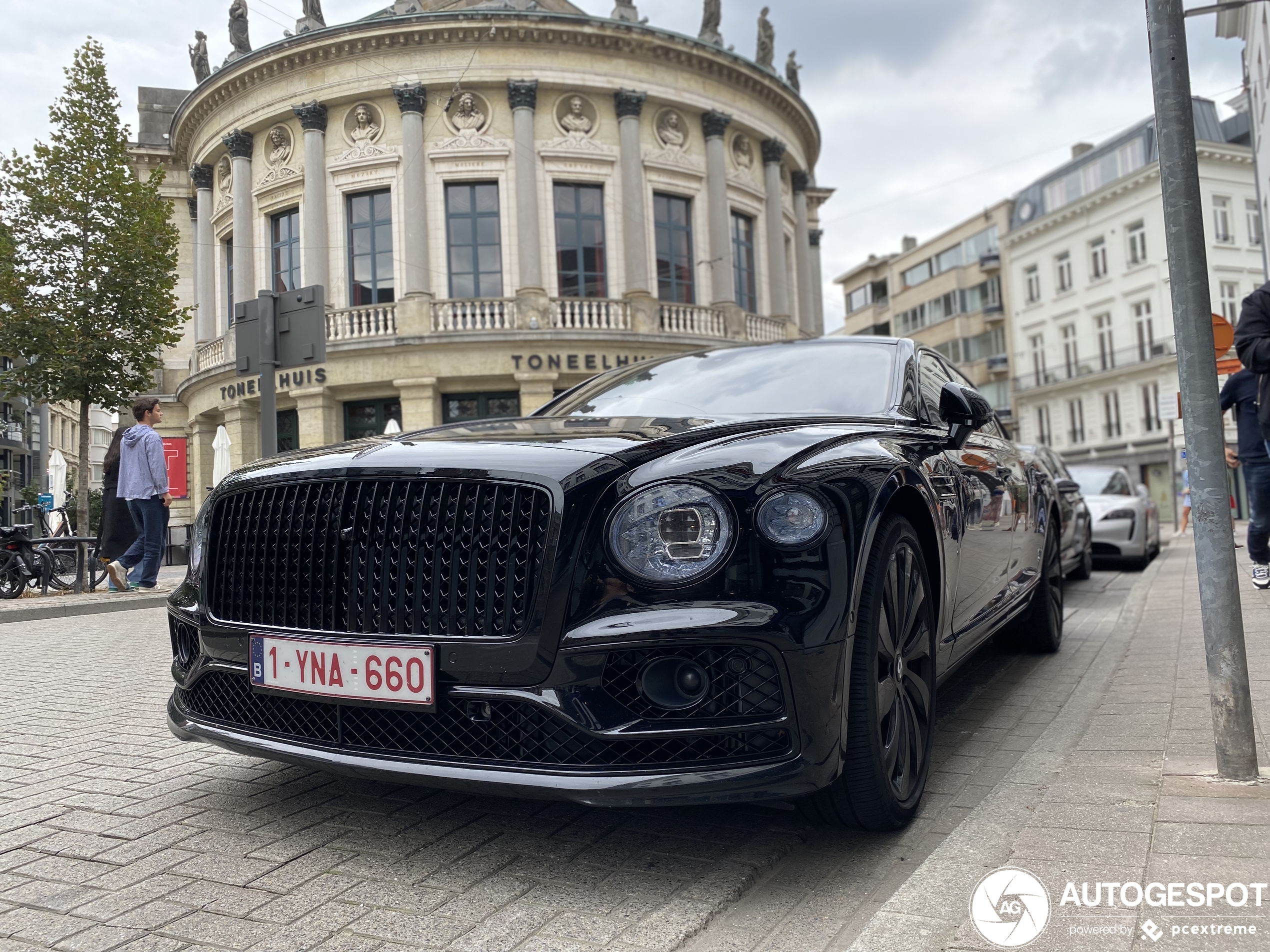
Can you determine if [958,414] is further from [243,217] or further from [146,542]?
[243,217]

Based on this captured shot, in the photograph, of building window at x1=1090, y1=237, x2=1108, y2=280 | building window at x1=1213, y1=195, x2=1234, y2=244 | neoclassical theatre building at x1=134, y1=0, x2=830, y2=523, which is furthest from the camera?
building window at x1=1090, y1=237, x2=1108, y2=280

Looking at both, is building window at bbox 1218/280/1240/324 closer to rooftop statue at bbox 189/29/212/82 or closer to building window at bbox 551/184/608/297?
building window at bbox 551/184/608/297

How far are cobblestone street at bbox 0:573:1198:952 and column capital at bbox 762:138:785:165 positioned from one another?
29239mm

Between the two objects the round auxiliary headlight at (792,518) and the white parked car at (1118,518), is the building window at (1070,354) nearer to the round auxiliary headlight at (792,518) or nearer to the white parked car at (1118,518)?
the white parked car at (1118,518)

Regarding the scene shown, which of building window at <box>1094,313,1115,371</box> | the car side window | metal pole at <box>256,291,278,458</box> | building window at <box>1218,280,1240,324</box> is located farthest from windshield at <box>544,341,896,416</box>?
building window at <box>1094,313,1115,371</box>

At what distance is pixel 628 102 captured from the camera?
2750cm

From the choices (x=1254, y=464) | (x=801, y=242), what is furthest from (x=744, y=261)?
(x=1254, y=464)

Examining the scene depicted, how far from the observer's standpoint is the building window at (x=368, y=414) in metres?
26.8

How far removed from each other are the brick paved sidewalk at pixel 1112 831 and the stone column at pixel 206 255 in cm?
3039

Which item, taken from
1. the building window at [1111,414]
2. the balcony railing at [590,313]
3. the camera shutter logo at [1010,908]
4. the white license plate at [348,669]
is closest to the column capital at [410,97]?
the balcony railing at [590,313]

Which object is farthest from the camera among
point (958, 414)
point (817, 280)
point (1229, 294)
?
point (1229, 294)

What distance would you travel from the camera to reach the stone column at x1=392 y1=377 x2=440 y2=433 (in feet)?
84.7

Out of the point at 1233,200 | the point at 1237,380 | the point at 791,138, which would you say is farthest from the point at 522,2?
the point at 1233,200

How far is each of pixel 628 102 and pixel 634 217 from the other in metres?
3.18
